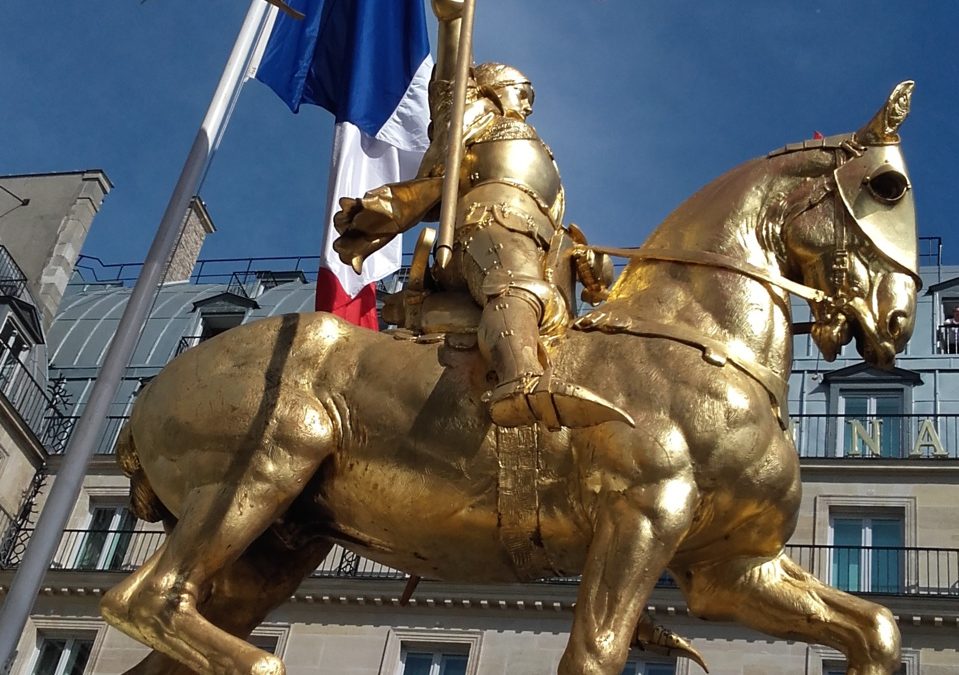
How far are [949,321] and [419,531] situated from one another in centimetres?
2784

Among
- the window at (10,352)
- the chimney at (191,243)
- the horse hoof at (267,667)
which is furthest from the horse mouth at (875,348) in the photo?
the chimney at (191,243)

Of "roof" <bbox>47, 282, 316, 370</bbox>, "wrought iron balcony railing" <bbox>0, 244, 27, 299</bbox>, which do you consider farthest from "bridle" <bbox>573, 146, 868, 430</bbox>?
"wrought iron balcony railing" <bbox>0, 244, 27, 299</bbox>

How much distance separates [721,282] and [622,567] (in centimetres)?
138

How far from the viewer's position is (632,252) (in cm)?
674

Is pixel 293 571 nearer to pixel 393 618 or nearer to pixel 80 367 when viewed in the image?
pixel 393 618

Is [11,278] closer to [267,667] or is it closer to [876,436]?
[876,436]

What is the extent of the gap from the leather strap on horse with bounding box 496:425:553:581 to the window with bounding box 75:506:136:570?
24472 millimetres

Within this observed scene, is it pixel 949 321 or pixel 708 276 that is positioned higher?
pixel 949 321

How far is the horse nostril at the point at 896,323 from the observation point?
6.19 m

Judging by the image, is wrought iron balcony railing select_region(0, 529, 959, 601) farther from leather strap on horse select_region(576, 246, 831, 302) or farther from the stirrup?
the stirrup

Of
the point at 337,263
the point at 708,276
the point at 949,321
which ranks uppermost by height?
the point at 949,321

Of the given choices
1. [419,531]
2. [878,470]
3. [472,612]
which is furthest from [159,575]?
[878,470]

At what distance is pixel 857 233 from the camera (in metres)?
A: 6.32

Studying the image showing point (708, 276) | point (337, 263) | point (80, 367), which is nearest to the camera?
point (708, 276)
